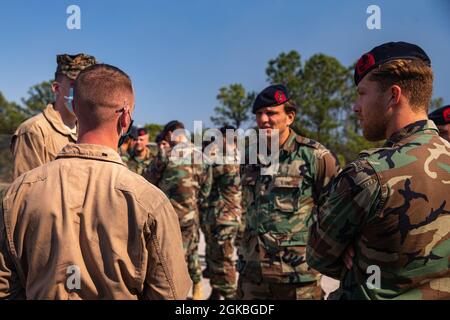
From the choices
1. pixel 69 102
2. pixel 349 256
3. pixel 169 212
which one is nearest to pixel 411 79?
pixel 349 256

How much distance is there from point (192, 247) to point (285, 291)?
2.90 m

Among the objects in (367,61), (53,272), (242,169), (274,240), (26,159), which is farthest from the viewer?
(242,169)

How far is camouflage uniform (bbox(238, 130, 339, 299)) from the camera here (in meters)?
3.35

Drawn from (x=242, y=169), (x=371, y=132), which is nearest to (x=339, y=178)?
(x=371, y=132)

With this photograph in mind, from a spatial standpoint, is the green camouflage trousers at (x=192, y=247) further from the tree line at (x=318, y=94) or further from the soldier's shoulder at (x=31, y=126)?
the tree line at (x=318, y=94)

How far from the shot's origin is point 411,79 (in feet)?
6.10

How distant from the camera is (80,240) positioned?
1.63 metres

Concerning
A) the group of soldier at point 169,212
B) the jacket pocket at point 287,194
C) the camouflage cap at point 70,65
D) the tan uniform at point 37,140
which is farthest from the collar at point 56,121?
the jacket pocket at point 287,194

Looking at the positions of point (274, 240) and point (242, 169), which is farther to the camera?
point (242, 169)

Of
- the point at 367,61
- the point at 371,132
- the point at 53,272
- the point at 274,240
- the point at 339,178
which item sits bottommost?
the point at 274,240

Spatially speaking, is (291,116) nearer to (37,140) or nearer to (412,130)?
(412,130)
